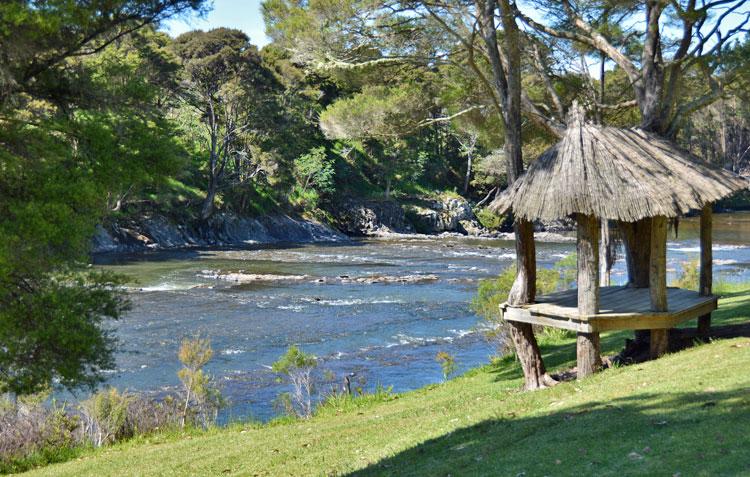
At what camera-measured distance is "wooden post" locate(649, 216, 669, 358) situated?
430 inches

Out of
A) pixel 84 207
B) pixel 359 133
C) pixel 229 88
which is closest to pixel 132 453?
pixel 84 207

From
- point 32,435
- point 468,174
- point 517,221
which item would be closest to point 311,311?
point 32,435

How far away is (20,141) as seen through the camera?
27.8ft

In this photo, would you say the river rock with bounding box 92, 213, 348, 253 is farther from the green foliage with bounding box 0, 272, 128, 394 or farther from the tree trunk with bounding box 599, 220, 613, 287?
the green foliage with bounding box 0, 272, 128, 394

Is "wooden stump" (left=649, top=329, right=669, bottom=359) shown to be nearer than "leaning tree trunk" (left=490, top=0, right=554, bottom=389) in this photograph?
Yes

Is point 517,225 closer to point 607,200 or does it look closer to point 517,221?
point 517,221

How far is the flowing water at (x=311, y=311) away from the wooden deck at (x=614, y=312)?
423cm

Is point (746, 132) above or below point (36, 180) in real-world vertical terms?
above

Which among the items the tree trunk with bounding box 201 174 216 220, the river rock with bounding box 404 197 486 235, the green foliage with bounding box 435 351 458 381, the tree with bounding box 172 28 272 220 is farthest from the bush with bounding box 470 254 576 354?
the river rock with bounding box 404 197 486 235

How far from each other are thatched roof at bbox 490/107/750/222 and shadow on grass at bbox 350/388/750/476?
2842 millimetres

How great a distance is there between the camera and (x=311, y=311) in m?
23.2

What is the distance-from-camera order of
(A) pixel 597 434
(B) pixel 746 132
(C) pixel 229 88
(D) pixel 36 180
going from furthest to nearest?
(B) pixel 746 132 < (C) pixel 229 88 < (D) pixel 36 180 < (A) pixel 597 434

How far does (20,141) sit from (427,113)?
10277 mm

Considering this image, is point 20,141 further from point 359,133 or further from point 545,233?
point 545,233
